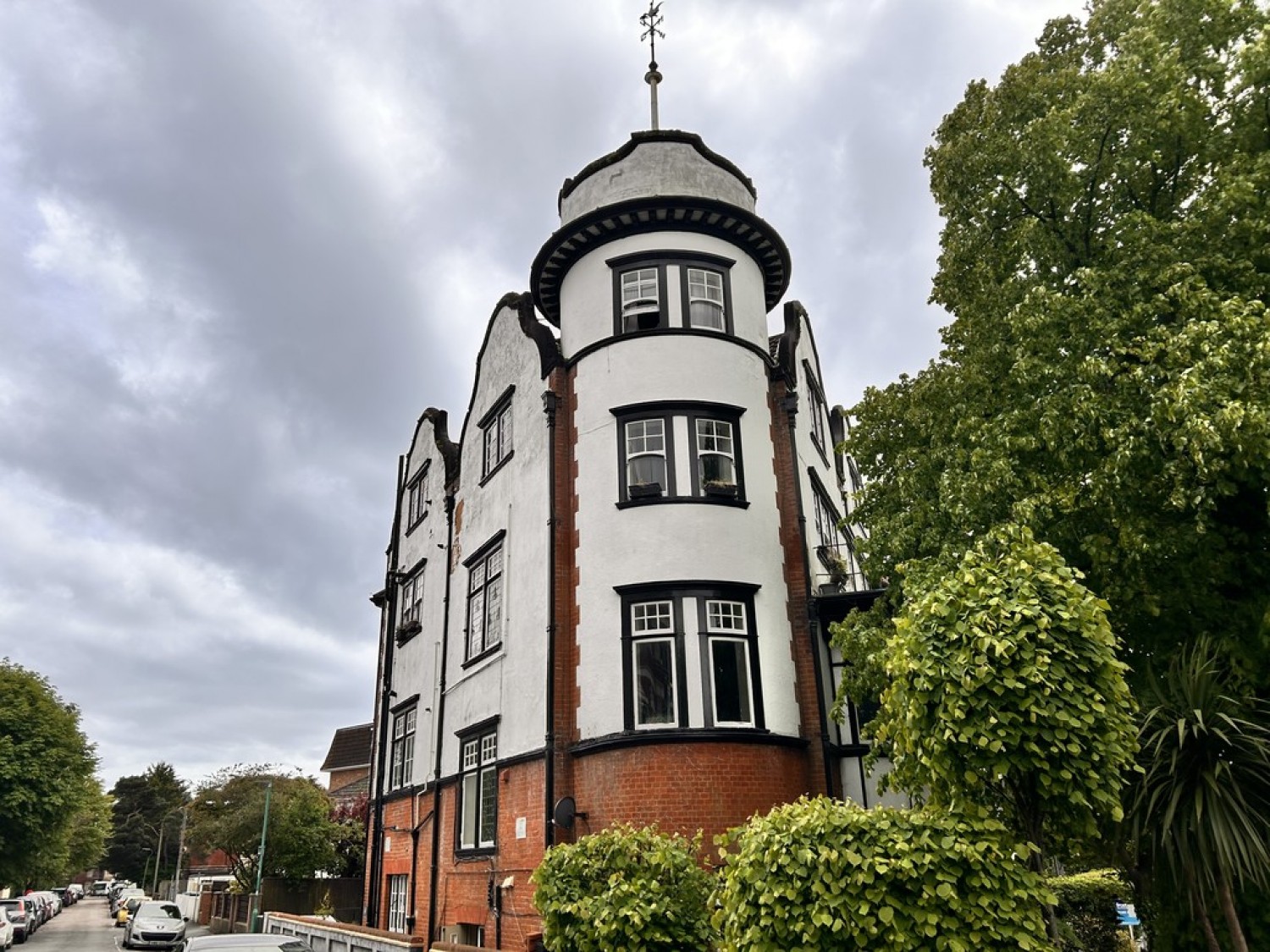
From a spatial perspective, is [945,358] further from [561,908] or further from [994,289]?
[561,908]

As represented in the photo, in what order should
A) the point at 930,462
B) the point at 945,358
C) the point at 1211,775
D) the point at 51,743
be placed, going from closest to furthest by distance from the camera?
the point at 1211,775 → the point at 930,462 → the point at 945,358 → the point at 51,743

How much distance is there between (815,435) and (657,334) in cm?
666

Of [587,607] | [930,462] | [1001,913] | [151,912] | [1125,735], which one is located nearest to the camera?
[1001,913]

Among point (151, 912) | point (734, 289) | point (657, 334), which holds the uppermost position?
point (734, 289)

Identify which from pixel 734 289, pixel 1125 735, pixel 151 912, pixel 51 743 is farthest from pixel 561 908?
pixel 51 743

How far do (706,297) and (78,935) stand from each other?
43.6 metres

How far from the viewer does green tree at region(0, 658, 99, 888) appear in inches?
1625

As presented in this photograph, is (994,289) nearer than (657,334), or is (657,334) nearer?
(994,289)

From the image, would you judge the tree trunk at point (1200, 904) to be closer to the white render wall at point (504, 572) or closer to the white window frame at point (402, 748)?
the white render wall at point (504, 572)

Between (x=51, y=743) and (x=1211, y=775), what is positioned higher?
(x=51, y=743)

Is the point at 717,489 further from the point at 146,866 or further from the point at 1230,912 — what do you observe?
the point at 146,866

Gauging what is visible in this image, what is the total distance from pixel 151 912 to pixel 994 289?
36.6m

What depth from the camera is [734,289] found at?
62.3 feet

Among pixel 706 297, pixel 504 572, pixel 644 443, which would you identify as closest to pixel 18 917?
pixel 504 572
